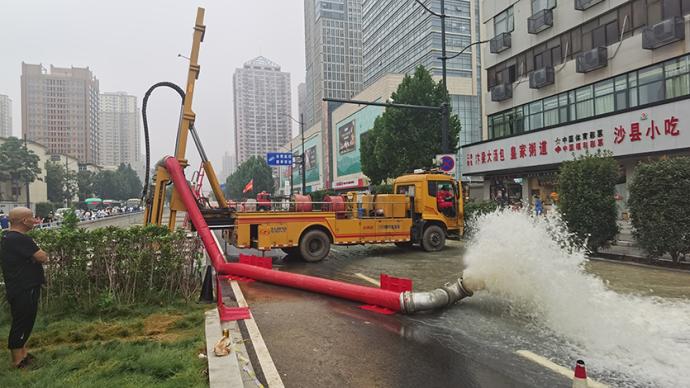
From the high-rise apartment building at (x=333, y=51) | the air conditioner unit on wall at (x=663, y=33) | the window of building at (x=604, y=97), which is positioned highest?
the high-rise apartment building at (x=333, y=51)

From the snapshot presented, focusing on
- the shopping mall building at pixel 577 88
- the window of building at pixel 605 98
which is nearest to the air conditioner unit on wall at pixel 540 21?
the shopping mall building at pixel 577 88

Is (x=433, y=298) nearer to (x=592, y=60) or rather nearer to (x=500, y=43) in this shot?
(x=592, y=60)

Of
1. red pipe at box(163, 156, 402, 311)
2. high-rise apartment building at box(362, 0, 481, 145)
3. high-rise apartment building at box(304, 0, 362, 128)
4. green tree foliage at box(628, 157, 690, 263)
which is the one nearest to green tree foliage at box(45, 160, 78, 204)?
high-rise apartment building at box(304, 0, 362, 128)

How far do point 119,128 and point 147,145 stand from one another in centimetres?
16310

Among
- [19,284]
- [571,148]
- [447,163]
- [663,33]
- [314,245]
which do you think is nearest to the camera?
[19,284]

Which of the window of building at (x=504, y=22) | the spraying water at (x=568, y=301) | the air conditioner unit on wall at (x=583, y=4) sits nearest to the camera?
the spraying water at (x=568, y=301)

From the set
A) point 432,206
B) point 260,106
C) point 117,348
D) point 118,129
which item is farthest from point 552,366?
point 118,129

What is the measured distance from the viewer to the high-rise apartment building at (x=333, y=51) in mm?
109375

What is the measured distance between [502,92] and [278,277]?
24.4 m

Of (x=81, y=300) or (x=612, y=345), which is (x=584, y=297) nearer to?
(x=612, y=345)

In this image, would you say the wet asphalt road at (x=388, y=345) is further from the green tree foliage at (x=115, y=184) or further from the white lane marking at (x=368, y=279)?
the green tree foliage at (x=115, y=184)

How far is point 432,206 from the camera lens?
14.2m

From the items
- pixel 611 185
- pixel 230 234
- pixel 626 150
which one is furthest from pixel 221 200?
pixel 626 150

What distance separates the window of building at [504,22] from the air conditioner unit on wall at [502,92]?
3.64 metres
